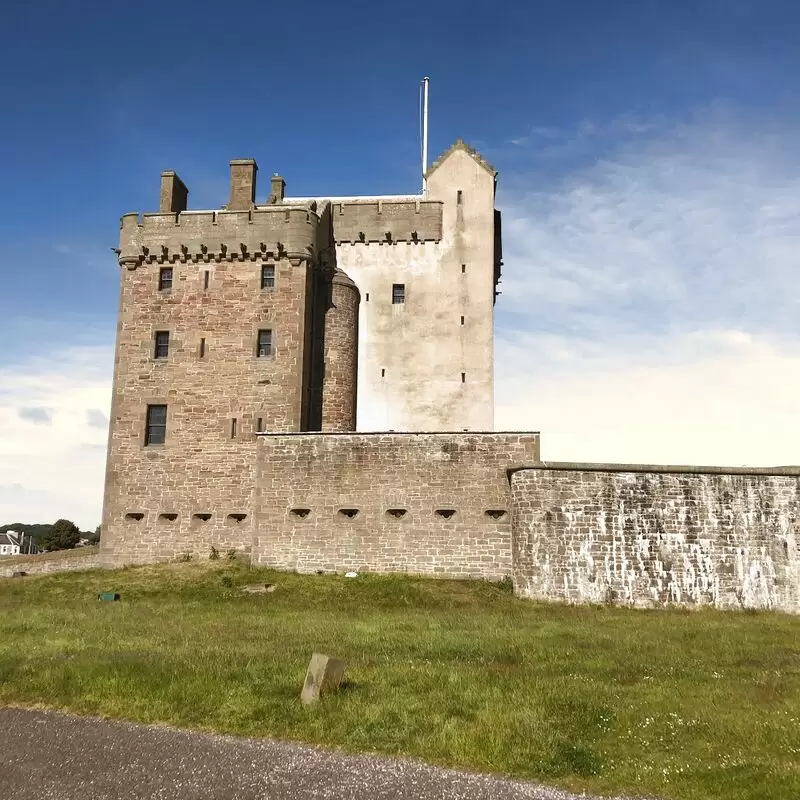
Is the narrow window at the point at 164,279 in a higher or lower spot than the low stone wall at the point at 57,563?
higher

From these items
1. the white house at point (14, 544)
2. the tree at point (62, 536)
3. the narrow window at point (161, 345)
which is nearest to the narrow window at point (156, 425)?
the narrow window at point (161, 345)

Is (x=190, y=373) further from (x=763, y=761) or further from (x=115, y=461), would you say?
(x=763, y=761)

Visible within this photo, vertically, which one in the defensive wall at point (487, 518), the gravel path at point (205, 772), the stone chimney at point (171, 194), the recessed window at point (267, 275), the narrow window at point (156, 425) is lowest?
the gravel path at point (205, 772)

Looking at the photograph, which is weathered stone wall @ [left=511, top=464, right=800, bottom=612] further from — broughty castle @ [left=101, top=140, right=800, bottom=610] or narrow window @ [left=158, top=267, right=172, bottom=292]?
narrow window @ [left=158, top=267, right=172, bottom=292]

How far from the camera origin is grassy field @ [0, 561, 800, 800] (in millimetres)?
8805

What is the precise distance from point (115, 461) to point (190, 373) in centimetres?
411

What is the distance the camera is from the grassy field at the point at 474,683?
→ 880cm

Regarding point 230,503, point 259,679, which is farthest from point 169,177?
point 259,679

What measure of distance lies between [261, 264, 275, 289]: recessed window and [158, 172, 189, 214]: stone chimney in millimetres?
5184

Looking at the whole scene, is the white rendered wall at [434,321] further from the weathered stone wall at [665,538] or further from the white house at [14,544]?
the white house at [14,544]

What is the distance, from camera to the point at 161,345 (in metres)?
30.2

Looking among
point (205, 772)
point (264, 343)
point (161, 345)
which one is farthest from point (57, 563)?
point (205, 772)

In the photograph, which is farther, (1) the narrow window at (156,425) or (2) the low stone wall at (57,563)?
(1) the narrow window at (156,425)

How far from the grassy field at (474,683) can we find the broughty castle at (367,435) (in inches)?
113
